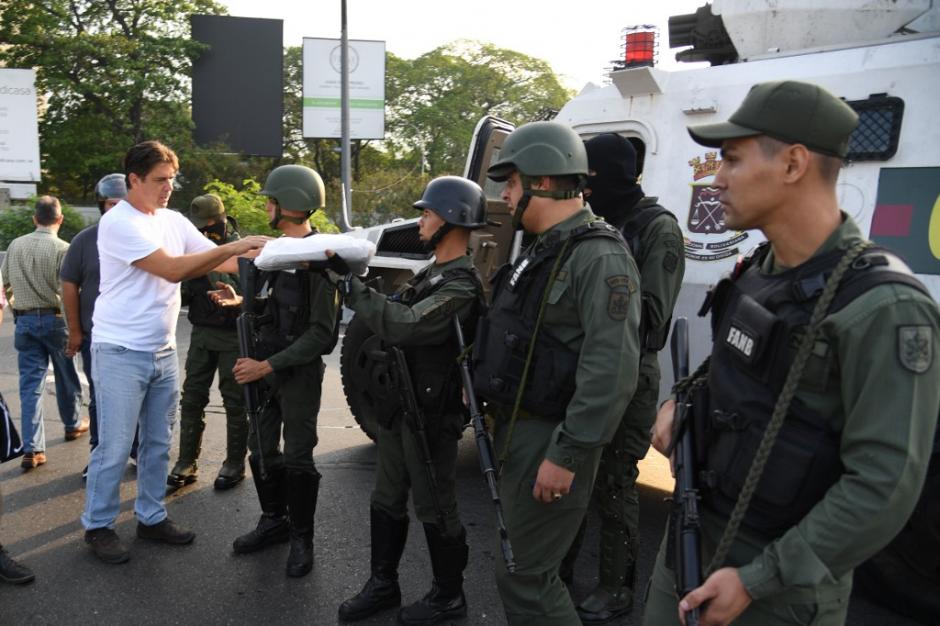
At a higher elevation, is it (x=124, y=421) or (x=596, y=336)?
(x=596, y=336)

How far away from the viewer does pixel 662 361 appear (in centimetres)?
412

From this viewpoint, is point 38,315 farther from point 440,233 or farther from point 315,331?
point 440,233

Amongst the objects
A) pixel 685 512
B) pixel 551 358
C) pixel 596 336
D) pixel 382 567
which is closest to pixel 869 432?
pixel 685 512

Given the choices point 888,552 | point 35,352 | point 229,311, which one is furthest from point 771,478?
point 35,352

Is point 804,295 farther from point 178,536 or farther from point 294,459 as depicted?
point 178,536

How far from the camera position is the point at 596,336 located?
2.22 m

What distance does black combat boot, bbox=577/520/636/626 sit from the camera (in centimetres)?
326

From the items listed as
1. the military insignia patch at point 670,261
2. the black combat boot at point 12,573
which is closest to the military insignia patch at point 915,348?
the military insignia patch at point 670,261

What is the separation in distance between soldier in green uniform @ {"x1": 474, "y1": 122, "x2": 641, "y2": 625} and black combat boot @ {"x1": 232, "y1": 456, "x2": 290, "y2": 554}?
67.2 inches

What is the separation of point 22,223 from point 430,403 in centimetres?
1747

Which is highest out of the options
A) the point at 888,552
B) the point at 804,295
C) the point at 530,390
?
the point at 804,295

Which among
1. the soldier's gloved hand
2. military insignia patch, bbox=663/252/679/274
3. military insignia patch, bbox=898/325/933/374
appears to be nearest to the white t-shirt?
the soldier's gloved hand

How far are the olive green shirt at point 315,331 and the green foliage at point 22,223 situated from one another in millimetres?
15221

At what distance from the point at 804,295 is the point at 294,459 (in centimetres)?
261
